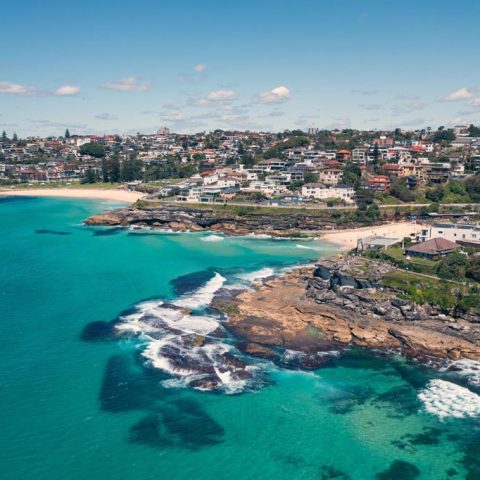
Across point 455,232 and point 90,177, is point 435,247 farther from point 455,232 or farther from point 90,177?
point 90,177

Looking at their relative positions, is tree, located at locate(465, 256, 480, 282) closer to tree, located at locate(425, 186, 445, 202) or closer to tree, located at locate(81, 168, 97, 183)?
tree, located at locate(425, 186, 445, 202)

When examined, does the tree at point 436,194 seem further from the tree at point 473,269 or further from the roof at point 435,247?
the tree at point 473,269

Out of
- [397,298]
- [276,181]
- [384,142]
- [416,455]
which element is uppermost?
[384,142]

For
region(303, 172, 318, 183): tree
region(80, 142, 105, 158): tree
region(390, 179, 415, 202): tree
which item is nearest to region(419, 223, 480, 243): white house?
region(390, 179, 415, 202): tree


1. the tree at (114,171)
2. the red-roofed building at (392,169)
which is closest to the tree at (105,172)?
the tree at (114,171)

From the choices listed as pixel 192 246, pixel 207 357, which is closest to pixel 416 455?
pixel 207 357

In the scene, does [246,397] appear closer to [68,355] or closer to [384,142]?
[68,355]
